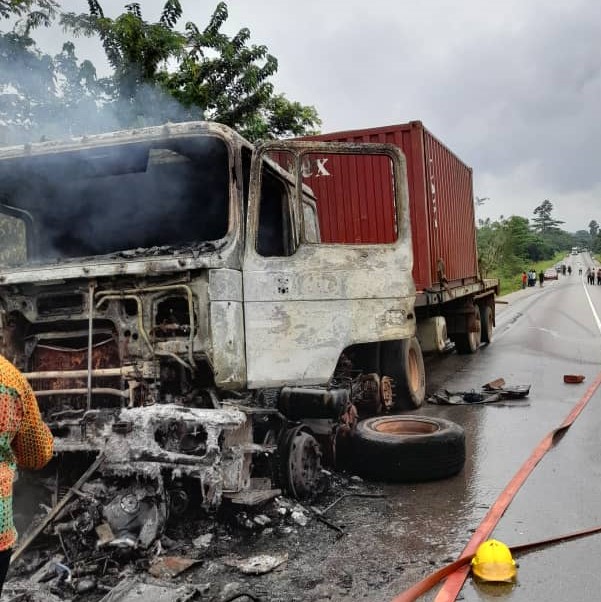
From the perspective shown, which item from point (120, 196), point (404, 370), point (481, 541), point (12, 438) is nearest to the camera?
point (12, 438)

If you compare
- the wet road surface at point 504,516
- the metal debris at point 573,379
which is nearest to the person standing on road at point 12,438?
the wet road surface at point 504,516

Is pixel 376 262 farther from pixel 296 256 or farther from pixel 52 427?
pixel 52 427

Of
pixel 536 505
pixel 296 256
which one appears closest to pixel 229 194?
pixel 296 256

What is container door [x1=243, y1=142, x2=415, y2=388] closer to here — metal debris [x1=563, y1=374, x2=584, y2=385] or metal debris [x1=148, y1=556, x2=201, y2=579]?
metal debris [x1=148, y1=556, x2=201, y2=579]

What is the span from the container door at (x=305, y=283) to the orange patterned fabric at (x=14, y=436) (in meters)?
1.88

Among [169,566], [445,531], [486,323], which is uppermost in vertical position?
[486,323]

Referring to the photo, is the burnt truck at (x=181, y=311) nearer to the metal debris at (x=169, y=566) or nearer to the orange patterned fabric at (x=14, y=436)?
the metal debris at (x=169, y=566)

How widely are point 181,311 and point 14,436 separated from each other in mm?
1883

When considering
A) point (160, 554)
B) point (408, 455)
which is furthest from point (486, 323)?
point (160, 554)

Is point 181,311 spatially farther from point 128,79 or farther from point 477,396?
point 128,79

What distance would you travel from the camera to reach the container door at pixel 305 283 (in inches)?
161

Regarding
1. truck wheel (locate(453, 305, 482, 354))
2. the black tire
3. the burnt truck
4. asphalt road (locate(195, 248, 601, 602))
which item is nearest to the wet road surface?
asphalt road (locate(195, 248, 601, 602))

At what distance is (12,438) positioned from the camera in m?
2.08

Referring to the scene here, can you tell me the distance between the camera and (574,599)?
9.27ft
